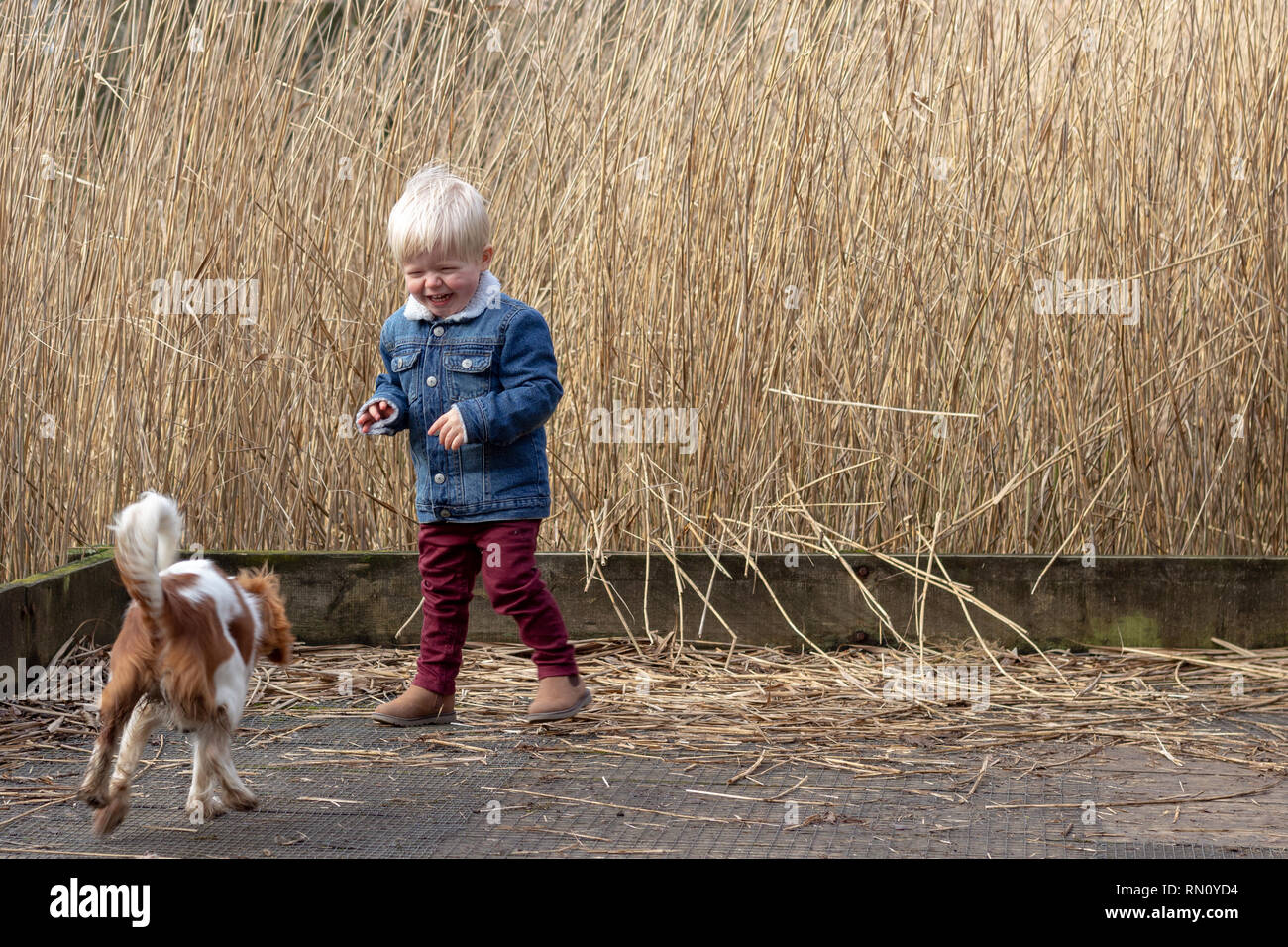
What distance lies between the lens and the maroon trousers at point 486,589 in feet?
9.45

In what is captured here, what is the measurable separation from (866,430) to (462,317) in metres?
1.19

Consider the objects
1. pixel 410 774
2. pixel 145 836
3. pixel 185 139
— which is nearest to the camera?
pixel 145 836

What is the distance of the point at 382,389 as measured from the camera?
2.92 m

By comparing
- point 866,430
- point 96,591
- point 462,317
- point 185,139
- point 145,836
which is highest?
point 185,139

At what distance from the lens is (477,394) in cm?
288

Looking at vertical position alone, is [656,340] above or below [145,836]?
above

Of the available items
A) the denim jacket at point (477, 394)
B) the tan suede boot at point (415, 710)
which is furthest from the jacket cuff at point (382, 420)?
the tan suede boot at point (415, 710)

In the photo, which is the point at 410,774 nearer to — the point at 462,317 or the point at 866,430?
the point at 462,317

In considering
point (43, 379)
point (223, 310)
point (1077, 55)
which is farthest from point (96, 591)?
point (1077, 55)

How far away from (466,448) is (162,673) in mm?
936
